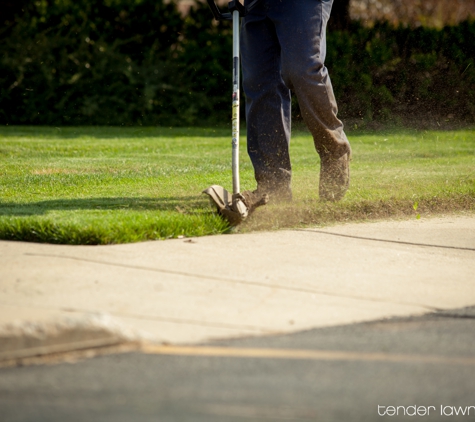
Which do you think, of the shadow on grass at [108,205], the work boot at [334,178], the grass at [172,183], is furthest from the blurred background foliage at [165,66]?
the shadow on grass at [108,205]

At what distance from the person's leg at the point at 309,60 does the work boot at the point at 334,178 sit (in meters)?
0.04

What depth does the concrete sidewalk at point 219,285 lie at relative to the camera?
3.03m

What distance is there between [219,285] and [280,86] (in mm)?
2392

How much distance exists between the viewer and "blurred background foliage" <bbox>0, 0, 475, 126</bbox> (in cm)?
1324

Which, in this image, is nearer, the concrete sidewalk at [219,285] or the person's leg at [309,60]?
the concrete sidewalk at [219,285]

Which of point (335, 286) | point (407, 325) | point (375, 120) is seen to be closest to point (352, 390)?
point (407, 325)

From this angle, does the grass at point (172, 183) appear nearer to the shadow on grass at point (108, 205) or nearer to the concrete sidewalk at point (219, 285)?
the shadow on grass at point (108, 205)

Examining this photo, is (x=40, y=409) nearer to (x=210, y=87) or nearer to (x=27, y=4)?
(x=210, y=87)

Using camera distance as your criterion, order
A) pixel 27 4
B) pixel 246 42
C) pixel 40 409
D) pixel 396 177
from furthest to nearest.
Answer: pixel 27 4 < pixel 396 177 < pixel 246 42 < pixel 40 409

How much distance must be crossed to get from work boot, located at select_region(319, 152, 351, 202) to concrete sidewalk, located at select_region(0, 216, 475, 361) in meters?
0.87

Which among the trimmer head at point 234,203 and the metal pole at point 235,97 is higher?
the metal pole at point 235,97

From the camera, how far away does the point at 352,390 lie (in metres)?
2.55

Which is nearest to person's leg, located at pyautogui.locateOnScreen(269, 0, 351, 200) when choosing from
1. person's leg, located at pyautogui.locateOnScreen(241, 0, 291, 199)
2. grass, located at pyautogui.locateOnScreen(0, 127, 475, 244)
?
person's leg, located at pyautogui.locateOnScreen(241, 0, 291, 199)

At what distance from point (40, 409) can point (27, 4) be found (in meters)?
13.2
